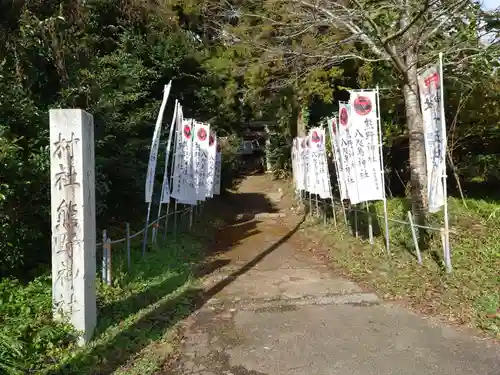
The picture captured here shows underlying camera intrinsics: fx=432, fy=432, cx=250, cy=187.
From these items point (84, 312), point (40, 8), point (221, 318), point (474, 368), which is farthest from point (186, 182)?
point (474, 368)

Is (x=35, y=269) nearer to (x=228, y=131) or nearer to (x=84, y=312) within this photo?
(x=84, y=312)

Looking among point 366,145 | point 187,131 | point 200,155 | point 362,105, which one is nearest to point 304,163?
point 200,155

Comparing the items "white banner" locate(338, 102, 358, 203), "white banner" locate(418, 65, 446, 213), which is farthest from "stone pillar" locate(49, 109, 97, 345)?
"white banner" locate(338, 102, 358, 203)

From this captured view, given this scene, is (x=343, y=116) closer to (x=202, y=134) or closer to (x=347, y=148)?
(x=347, y=148)

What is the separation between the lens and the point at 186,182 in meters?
11.4

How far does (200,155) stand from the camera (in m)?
12.7

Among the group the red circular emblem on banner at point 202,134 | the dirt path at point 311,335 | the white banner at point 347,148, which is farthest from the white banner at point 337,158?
the red circular emblem on banner at point 202,134

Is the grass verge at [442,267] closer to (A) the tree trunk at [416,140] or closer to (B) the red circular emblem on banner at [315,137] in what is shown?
(A) the tree trunk at [416,140]

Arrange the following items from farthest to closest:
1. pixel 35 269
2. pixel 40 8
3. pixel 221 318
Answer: pixel 40 8, pixel 35 269, pixel 221 318

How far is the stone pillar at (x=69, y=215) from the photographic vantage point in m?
4.61

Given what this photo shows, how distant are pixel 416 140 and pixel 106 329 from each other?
6075 mm

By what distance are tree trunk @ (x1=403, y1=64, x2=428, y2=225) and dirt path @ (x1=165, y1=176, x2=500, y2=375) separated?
7.13 feet

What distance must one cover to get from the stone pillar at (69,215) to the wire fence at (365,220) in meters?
4.88

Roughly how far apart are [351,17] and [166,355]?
625 cm
